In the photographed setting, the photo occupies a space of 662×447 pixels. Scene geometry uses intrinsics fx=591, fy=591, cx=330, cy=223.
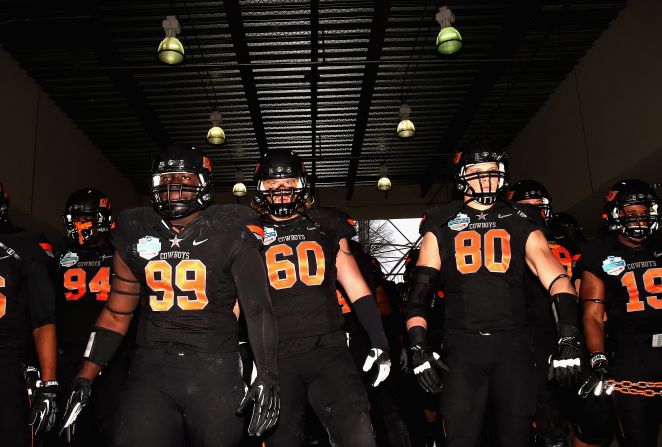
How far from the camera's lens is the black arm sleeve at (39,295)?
4301 millimetres

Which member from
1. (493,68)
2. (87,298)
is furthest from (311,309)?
(493,68)

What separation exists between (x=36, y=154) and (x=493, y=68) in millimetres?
10482

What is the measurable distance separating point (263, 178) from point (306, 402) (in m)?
1.78

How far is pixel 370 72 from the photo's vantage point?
13.2 metres

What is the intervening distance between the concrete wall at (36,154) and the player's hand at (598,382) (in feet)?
37.1

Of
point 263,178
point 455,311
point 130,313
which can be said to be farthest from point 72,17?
point 455,311

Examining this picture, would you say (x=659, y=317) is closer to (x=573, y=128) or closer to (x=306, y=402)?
(x=306, y=402)

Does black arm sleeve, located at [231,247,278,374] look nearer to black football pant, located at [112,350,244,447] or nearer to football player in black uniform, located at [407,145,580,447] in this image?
black football pant, located at [112,350,244,447]

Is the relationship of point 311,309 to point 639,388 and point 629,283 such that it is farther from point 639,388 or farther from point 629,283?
point 629,283

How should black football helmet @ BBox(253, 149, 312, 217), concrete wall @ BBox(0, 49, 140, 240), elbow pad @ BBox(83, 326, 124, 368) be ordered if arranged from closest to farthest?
elbow pad @ BBox(83, 326, 124, 368)
black football helmet @ BBox(253, 149, 312, 217)
concrete wall @ BBox(0, 49, 140, 240)

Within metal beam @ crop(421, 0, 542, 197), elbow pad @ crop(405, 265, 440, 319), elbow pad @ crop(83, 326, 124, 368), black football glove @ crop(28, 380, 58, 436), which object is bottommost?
black football glove @ crop(28, 380, 58, 436)

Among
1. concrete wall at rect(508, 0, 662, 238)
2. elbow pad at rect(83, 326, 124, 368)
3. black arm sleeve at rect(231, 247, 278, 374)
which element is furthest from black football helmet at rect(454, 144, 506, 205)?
concrete wall at rect(508, 0, 662, 238)

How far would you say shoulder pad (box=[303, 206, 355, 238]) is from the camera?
4453 millimetres

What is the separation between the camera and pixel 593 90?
13.2m
